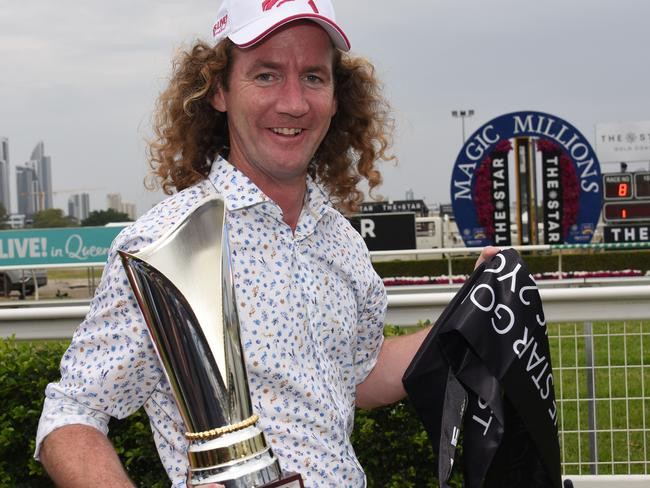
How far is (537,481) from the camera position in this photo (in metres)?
2.25

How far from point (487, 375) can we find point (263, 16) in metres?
1.02

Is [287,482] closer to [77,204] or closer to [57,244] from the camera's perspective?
[57,244]

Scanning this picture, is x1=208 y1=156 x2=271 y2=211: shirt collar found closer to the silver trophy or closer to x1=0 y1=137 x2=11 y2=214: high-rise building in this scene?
the silver trophy

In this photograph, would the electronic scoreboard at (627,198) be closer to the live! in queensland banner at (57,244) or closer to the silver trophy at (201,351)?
the live! in queensland banner at (57,244)

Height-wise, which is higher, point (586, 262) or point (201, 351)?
point (201, 351)

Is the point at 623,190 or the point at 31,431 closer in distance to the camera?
the point at 31,431

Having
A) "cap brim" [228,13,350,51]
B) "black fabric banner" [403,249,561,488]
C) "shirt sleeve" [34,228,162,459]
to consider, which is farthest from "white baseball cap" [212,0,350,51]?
"black fabric banner" [403,249,561,488]

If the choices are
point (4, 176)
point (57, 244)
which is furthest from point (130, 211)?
point (57, 244)

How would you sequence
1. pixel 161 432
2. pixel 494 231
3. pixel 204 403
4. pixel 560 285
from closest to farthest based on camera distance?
pixel 204 403, pixel 161 432, pixel 560 285, pixel 494 231

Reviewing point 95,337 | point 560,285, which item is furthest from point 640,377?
point 560,285

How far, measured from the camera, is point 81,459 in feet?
4.78

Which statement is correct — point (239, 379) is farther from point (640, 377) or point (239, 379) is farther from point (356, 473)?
point (640, 377)

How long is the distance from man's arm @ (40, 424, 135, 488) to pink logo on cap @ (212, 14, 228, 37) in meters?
0.89

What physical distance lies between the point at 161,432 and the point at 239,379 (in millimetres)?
518
